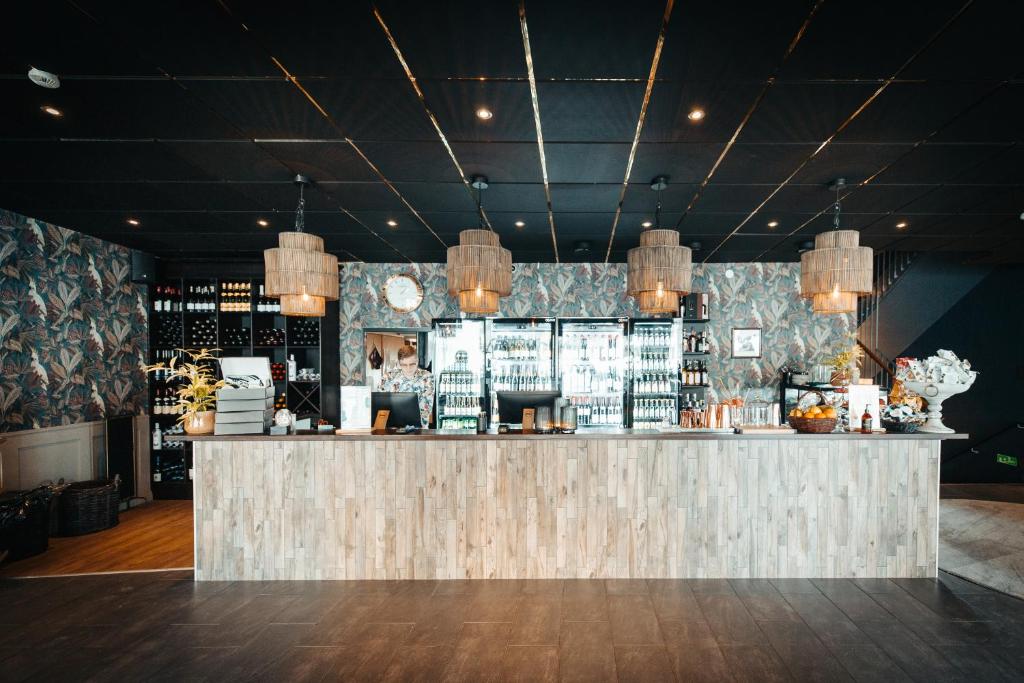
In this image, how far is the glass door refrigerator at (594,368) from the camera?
6.87m

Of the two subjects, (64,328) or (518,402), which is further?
A: (64,328)

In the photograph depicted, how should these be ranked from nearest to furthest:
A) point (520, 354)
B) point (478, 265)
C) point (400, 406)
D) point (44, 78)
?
point (44, 78) < point (478, 265) < point (400, 406) < point (520, 354)

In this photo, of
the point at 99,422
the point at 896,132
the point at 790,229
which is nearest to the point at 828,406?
the point at 896,132

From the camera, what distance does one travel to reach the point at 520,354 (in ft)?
22.9

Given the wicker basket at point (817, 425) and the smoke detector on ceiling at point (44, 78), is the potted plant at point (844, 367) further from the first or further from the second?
the smoke detector on ceiling at point (44, 78)

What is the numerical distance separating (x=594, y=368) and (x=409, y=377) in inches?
111

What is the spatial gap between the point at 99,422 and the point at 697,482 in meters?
6.72

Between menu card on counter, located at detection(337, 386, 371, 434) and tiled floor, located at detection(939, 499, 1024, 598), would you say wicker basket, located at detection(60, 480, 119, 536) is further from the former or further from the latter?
tiled floor, located at detection(939, 499, 1024, 598)

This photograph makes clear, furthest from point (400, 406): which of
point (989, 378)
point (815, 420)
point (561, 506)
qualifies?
point (989, 378)

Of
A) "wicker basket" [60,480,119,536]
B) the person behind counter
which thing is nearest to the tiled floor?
the person behind counter

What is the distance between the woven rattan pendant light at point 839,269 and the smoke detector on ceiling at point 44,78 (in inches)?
204

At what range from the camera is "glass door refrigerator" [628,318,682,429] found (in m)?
6.83

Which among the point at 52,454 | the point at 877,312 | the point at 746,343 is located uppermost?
the point at 877,312

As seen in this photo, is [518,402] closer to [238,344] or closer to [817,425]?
[817,425]
